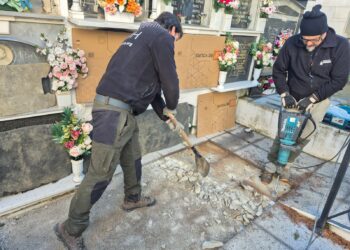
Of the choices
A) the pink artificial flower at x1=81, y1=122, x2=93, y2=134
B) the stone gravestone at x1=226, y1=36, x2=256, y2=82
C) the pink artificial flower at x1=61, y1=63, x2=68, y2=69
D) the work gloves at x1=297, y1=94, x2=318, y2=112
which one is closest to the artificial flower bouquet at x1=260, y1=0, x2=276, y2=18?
the stone gravestone at x1=226, y1=36, x2=256, y2=82

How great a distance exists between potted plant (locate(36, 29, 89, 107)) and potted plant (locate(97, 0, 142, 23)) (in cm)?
52

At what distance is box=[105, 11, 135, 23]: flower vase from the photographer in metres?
2.86

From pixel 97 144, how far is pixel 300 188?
275 centimetres

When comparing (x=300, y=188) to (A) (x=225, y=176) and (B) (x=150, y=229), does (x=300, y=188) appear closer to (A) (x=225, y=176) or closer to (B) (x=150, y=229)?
(A) (x=225, y=176)

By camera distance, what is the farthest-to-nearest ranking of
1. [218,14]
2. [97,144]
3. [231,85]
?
[231,85]
[218,14]
[97,144]

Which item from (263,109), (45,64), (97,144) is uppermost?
(45,64)

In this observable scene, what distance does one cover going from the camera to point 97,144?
6.63 ft

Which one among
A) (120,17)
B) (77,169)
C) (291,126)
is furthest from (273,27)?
(77,169)

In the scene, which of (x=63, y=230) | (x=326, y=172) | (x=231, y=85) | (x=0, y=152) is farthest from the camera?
(x=231, y=85)

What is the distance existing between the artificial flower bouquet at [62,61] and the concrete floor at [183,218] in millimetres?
1293

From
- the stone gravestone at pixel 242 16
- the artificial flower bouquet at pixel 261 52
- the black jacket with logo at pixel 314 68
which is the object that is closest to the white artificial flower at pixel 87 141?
the black jacket with logo at pixel 314 68

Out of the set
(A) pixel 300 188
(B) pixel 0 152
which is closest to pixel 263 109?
(A) pixel 300 188

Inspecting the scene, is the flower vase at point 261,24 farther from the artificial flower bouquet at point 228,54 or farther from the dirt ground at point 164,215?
the dirt ground at point 164,215

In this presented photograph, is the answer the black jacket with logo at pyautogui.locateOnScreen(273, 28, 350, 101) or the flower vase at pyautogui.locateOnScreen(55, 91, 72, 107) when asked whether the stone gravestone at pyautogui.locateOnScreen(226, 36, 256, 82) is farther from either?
the flower vase at pyautogui.locateOnScreen(55, 91, 72, 107)
